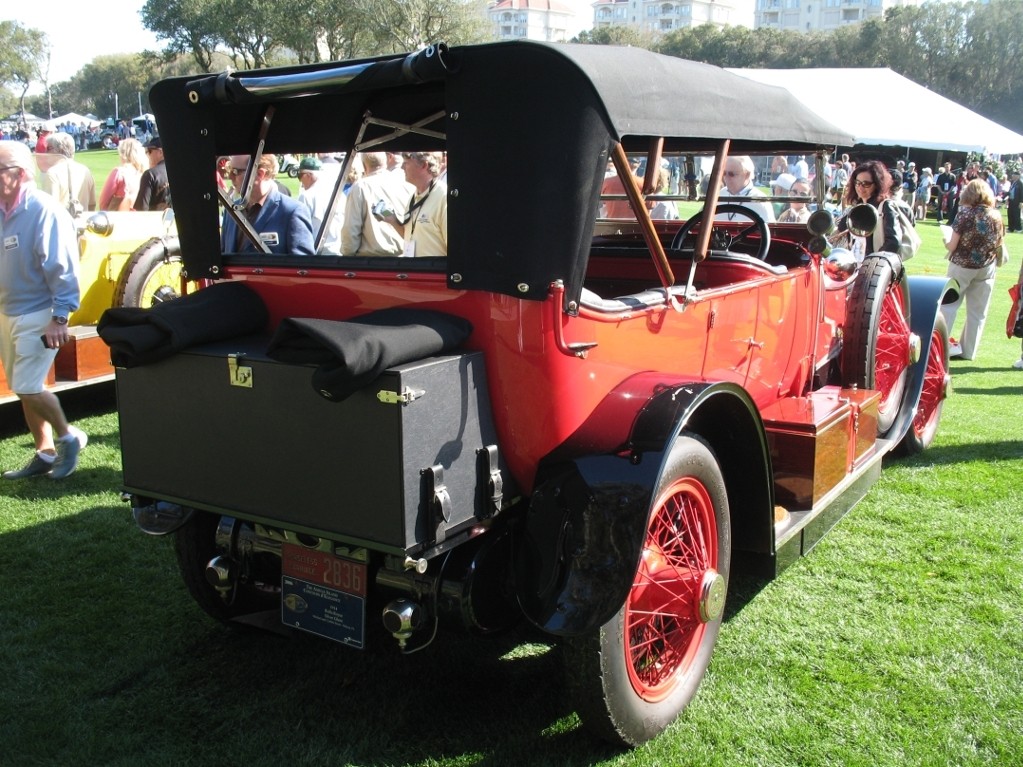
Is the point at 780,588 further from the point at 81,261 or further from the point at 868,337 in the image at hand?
the point at 81,261

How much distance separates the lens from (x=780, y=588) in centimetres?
389

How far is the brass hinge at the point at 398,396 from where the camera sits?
7.22 ft

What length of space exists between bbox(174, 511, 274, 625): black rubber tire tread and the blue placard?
0.51 metres

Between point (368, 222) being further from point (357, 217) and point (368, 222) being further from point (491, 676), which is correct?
point (491, 676)

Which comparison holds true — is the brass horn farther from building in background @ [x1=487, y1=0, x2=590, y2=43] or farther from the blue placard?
building in background @ [x1=487, y1=0, x2=590, y2=43]

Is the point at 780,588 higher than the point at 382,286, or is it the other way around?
the point at 382,286

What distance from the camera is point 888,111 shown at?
2006 cm

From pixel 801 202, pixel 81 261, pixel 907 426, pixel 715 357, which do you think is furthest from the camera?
pixel 81 261

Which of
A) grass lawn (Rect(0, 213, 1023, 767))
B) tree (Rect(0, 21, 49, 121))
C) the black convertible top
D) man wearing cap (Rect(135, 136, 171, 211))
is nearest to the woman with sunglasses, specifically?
grass lawn (Rect(0, 213, 1023, 767))

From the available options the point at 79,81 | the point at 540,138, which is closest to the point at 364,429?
the point at 540,138

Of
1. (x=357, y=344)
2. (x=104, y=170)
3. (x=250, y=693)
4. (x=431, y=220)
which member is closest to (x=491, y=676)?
(x=250, y=693)

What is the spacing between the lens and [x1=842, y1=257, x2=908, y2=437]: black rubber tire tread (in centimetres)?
472

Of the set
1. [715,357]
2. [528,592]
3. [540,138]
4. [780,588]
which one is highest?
[540,138]

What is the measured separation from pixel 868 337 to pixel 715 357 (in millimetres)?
1687
